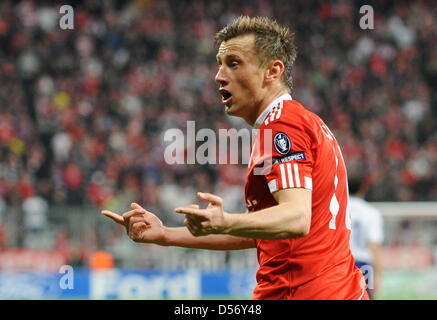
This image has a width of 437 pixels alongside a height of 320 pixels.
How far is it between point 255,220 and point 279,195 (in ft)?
0.69

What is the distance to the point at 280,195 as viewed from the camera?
350 cm

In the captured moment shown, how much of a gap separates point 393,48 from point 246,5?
151 inches

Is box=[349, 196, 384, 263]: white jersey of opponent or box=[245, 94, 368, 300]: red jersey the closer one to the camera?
box=[245, 94, 368, 300]: red jersey

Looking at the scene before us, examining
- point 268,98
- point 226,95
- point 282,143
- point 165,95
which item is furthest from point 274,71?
point 165,95

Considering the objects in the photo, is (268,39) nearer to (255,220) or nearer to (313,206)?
(313,206)

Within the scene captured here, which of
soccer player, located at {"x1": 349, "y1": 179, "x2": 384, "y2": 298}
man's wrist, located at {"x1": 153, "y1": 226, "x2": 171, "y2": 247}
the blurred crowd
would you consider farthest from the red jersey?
the blurred crowd

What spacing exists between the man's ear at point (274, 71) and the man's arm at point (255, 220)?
75cm

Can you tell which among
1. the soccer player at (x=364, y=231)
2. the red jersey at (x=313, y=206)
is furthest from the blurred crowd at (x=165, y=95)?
the red jersey at (x=313, y=206)

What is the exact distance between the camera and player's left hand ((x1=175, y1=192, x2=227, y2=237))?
3.24 m

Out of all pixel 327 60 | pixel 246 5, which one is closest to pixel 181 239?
pixel 327 60

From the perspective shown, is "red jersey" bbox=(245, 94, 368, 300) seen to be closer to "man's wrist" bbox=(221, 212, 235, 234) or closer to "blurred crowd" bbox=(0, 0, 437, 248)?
"man's wrist" bbox=(221, 212, 235, 234)

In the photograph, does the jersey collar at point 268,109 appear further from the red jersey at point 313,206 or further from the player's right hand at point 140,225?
the player's right hand at point 140,225
